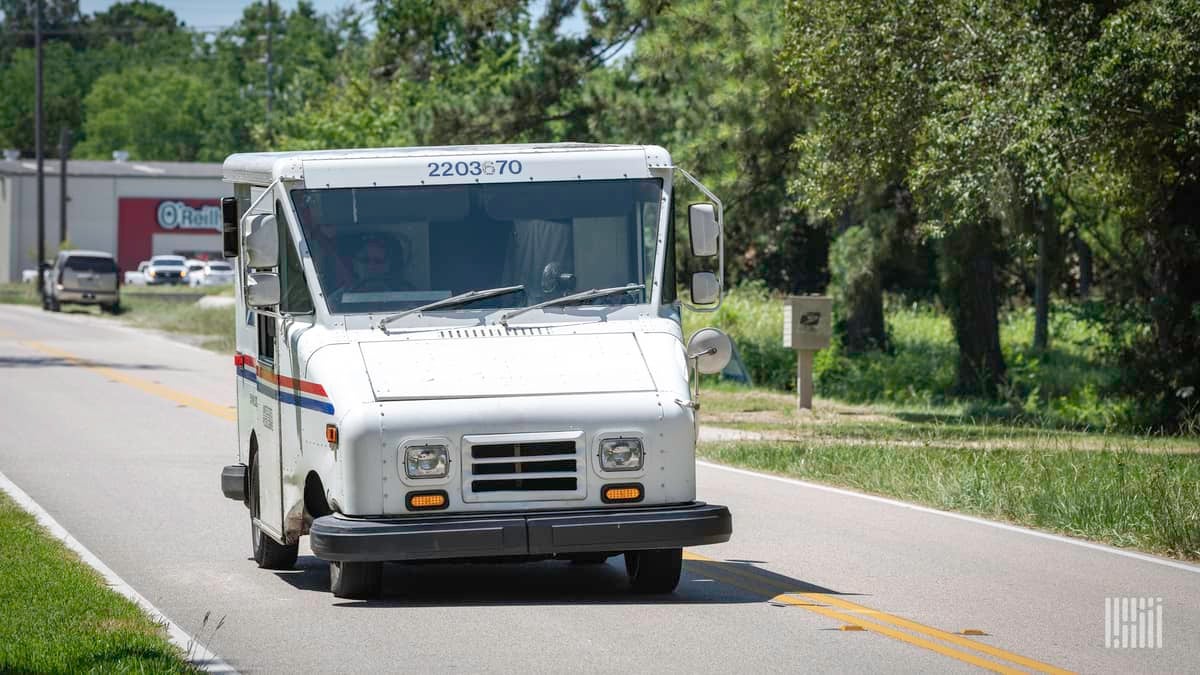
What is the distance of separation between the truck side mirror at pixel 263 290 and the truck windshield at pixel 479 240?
265 millimetres

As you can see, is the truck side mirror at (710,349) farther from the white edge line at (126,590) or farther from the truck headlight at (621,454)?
the white edge line at (126,590)

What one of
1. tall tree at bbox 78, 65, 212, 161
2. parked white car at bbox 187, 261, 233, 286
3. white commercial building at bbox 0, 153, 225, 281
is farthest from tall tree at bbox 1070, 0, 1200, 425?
tall tree at bbox 78, 65, 212, 161

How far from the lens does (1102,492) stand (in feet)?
45.9

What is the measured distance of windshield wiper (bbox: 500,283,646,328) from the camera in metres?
10.3

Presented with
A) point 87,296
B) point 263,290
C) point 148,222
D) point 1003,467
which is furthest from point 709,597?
point 148,222

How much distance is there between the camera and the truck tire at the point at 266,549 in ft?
36.6

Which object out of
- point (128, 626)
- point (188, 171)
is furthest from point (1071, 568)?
point (188, 171)

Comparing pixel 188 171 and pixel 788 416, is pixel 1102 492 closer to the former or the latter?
pixel 788 416

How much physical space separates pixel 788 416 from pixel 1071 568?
534 inches

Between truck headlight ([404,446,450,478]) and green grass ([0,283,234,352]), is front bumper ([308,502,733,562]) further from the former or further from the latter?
green grass ([0,283,234,352])

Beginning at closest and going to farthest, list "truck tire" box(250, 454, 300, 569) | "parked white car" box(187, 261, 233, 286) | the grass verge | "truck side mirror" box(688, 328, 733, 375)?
"truck side mirror" box(688, 328, 733, 375), "truck tire" box(250, 454, 300, 569), the grass verge, "parked white car" box(187, 261, 233, 286)

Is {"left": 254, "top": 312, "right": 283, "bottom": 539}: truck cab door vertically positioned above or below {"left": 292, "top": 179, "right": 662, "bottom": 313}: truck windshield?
below

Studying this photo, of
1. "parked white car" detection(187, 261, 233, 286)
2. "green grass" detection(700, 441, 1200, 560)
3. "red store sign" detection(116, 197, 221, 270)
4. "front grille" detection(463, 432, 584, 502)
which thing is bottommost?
"green grass" detection(700, 441, 1200, 560)

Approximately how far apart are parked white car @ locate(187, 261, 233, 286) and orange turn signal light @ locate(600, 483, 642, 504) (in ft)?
256
